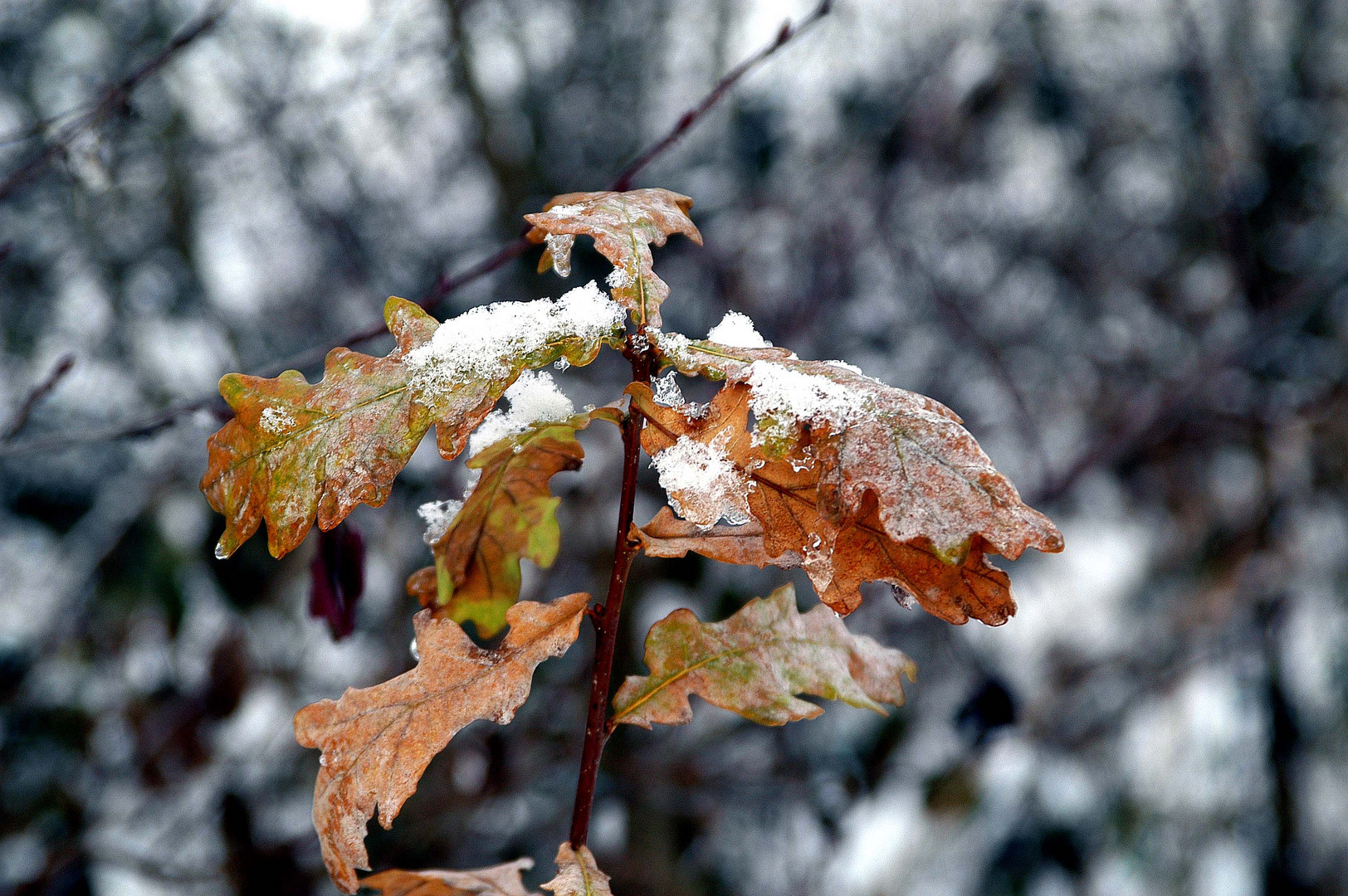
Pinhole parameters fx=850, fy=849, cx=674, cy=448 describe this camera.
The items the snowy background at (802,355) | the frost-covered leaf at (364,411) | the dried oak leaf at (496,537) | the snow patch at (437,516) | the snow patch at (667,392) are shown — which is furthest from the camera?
the snowy background at (802,355)

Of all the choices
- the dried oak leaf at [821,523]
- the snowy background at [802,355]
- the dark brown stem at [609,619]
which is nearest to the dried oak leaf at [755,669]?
the dark brown stem at [609,619]

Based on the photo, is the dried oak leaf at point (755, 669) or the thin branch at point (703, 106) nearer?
the dried oak leaf at point (755, 669)

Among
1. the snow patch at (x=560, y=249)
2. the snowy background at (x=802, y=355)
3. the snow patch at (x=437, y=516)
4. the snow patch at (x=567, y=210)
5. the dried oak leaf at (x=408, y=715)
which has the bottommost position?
the snowy background at (x=802, y=355)

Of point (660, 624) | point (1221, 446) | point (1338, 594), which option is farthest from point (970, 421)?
point (660, 624)

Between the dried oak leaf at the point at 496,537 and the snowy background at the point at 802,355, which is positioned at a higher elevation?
the dried oak leaf at the point at 496,537

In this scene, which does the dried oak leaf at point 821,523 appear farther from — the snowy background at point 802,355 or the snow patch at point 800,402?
the snowy background at point 802,355

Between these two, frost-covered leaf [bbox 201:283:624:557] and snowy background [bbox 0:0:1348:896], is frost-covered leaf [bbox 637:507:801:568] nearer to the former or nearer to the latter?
frost-covered leaf [bbox 201:283:624:557]
